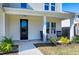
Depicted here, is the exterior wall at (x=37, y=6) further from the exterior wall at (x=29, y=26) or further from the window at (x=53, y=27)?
the window at (x=53, y=27)

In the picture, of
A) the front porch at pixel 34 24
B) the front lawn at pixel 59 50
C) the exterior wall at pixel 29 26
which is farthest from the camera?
the exterior wall at pixel 29 26

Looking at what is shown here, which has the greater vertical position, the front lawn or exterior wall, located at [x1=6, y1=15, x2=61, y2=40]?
exterior wall, located at [x1=6, y1=15, x2=61, y2=40]

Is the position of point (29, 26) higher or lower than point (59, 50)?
higher

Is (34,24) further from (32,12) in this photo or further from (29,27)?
(32,12)

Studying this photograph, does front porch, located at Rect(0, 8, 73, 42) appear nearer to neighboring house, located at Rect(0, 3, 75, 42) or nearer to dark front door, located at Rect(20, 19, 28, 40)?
neighboring house, located at Rect(0, 3, 75, 42)

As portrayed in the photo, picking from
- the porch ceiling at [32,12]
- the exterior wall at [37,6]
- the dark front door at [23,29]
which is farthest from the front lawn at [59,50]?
the exterior wall at [37,6]

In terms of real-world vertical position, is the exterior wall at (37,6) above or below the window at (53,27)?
above

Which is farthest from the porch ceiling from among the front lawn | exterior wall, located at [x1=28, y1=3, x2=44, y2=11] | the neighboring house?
the front lawn

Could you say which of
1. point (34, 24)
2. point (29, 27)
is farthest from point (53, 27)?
point (29, 27)

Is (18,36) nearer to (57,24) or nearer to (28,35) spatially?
(28,35)

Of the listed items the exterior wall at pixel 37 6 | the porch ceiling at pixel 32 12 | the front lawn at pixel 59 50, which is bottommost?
the front lawn at pixel 59 50

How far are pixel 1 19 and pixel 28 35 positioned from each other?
5.14 meters

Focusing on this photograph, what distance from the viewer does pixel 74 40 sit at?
18.8 m

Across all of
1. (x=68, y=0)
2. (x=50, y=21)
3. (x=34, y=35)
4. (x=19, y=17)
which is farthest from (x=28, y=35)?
(x=68, y=0)
